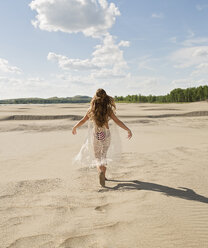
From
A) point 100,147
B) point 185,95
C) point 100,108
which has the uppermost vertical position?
point 185,95

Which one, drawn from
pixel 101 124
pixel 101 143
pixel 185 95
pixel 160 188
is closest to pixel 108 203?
pixel 160 188

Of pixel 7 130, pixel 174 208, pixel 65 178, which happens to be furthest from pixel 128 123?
pixel 174 208

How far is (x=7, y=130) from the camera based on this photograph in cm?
1241

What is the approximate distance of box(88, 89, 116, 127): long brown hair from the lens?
13.5 ft

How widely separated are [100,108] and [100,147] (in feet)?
2.61

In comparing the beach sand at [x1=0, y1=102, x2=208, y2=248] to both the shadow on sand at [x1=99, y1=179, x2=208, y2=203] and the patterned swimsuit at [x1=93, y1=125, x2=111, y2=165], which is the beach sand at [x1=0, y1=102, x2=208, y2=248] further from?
the patterned swimsuit at [x1=93, y1=125, x2=111, y2=165]

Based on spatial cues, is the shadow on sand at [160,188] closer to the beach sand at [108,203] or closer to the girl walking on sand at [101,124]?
the beach sand at [108,203]

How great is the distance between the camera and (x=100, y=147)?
431cm

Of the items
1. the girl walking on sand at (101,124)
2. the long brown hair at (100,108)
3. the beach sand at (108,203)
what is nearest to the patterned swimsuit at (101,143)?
the girl walking on sand at (101,124)

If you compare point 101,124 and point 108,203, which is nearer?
point 108,203

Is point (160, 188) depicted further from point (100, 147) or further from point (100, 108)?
point (100, 108)

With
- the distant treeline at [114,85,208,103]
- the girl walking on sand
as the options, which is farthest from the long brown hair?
the distant treeline at [114,85,208,103]

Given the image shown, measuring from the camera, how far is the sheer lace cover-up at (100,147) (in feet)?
14.0

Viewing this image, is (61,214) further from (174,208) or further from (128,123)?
(128,123)
